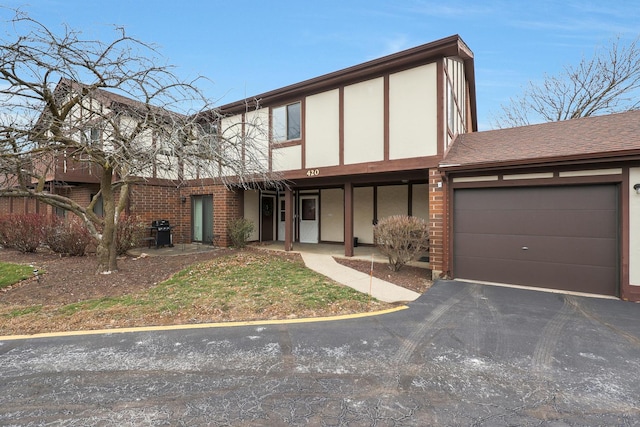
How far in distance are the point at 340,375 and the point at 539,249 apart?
5.60 meters

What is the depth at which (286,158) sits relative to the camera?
426 inches

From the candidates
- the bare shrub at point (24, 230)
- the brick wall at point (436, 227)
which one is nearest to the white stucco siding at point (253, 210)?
the bare shrub at point (24, 230)

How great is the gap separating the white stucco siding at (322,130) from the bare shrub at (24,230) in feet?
30.5

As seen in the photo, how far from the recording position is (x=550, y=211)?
641 cm

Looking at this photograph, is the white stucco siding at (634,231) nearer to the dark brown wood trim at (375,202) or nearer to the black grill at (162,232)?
the dark brown wood trim at (375,202)

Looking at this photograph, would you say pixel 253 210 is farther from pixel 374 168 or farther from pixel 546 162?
pixel 546 162

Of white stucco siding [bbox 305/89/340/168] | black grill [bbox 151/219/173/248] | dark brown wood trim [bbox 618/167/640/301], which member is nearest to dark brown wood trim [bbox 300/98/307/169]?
white stucco siding [bbox 305/89/340/168]

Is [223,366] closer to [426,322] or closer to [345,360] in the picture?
[345,360]

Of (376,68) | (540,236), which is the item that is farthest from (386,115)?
(540,236)

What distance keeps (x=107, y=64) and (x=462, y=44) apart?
317 inches

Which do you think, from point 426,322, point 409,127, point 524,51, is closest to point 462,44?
point 409,127

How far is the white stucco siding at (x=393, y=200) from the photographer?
1205cm

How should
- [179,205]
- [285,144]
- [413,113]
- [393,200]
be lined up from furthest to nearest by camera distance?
[179,205], [393,200], [285,144], [413,113]

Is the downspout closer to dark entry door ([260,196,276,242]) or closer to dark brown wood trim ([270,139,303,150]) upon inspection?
dark brown wood trim ([270,139,303,150])
